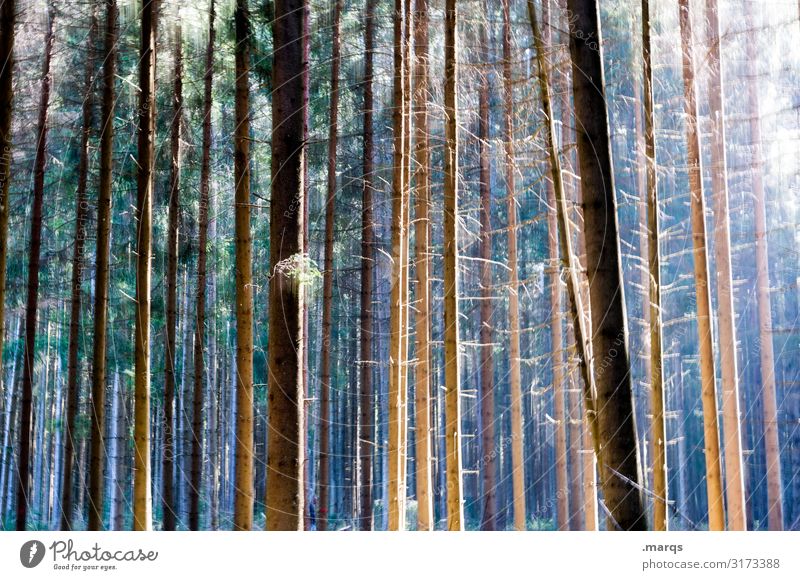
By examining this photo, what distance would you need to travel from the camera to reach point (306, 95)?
5086mm

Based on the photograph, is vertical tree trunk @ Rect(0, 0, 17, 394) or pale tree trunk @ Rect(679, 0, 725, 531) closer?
pale tree trunk @ Rect(679, 0, 725, 531)

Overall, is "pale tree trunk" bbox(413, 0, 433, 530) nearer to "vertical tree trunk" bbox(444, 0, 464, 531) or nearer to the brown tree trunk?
"vertical tree trunk" bbox(444, 0, 464, 531)

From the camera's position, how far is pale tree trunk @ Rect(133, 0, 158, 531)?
5246mm

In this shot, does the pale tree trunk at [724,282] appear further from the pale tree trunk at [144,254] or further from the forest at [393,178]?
the pale tree trunk at [144,254]

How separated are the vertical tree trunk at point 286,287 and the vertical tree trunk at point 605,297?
1.76 m

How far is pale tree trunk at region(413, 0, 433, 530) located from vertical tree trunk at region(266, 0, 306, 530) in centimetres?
90

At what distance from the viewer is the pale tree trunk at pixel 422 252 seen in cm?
539

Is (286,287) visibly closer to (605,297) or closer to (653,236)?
(605,297)
